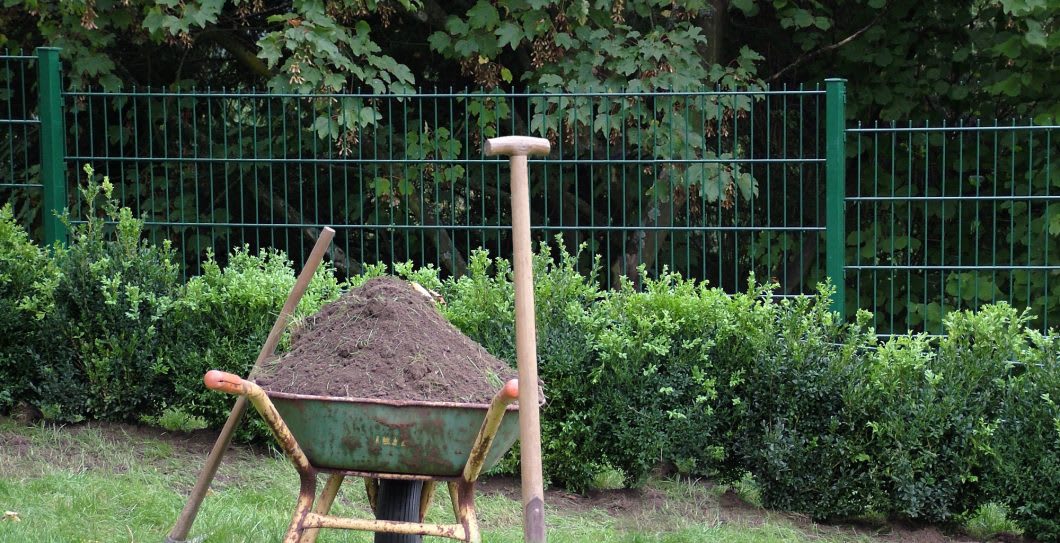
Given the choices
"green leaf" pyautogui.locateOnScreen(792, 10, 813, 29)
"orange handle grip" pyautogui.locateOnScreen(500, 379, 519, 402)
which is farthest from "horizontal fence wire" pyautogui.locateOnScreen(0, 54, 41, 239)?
"green leaf" pyautogui.locateOnScreen(792, 10, 813, 29)

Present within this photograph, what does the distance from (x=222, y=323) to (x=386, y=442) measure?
2.50 metres

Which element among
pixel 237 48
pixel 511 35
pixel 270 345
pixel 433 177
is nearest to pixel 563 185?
pixel 433 177

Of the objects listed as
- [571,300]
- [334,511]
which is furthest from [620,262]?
[334,511]

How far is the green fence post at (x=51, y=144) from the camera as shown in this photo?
19.3ft

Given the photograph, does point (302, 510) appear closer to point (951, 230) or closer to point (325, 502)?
point (325, 502)

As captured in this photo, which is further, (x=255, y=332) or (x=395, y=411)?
(x=255, y=332)

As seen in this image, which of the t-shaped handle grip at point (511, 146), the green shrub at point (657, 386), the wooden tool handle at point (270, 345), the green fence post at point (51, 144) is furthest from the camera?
the green fence post at point (51, 144)

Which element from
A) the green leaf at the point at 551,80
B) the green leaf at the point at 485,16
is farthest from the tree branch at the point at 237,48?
the green leaf at the point at 551,80

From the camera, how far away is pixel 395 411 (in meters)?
2.84

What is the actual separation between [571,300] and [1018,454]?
6.45ft

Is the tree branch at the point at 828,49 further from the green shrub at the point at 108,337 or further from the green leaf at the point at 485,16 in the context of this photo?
the green shrub at the point at 108,337

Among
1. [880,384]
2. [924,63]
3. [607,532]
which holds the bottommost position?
[607,532]

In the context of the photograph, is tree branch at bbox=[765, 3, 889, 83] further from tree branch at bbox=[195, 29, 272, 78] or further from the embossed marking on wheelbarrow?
the embossed marking on wheelbarrow

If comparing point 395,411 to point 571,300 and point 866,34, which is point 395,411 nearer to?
point 571,300
